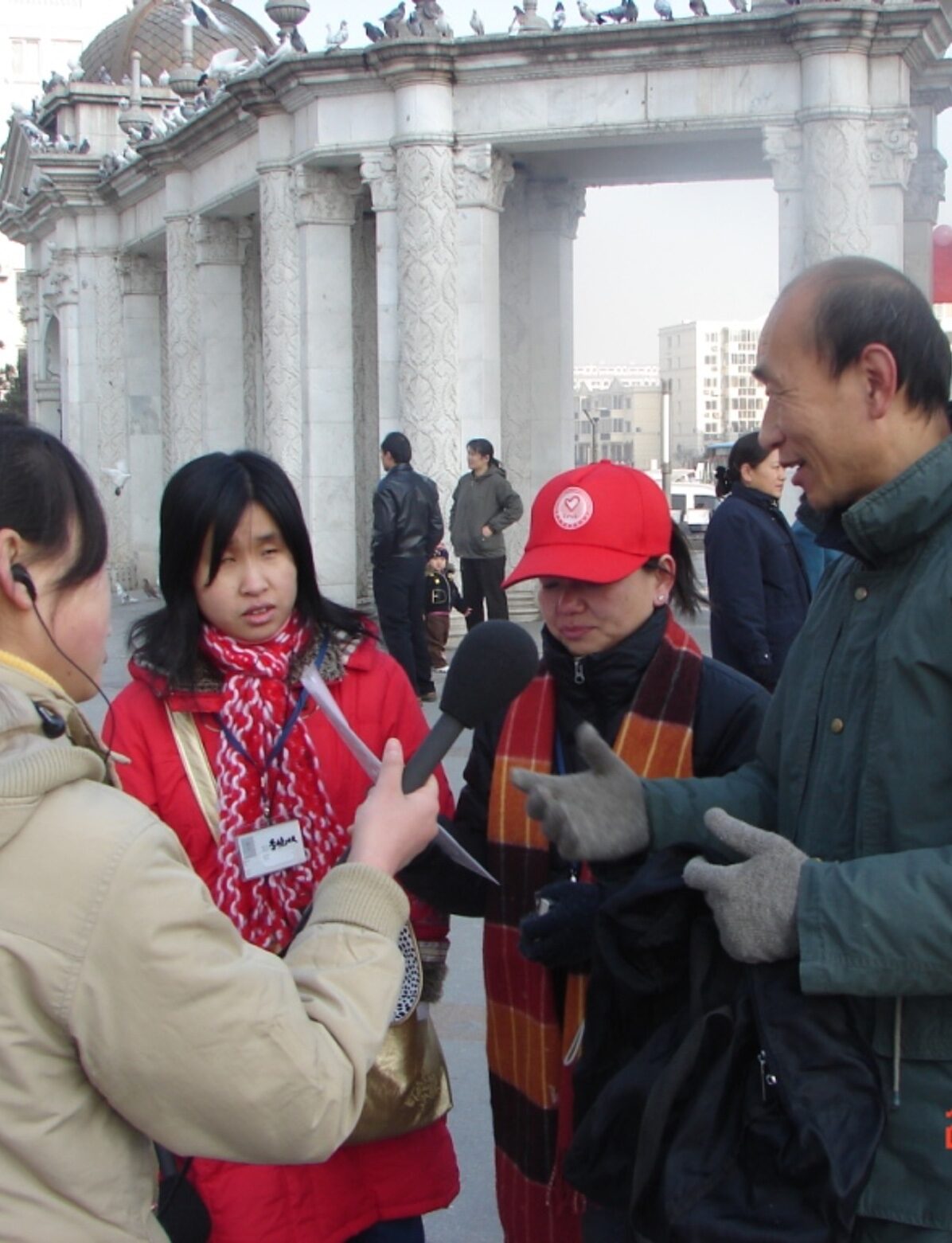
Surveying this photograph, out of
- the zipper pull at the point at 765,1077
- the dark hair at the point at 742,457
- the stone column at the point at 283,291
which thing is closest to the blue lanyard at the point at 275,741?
the zipper pull at the point at 765,1077

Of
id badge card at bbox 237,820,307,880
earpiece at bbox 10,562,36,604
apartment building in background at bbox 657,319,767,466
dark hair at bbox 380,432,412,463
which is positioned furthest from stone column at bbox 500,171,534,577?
apartment building in background at bbox 657,319,767,466

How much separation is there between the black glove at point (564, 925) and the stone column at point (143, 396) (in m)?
19.9

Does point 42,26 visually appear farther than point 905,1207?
Yes

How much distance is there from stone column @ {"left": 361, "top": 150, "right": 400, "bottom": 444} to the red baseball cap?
38.7 feet

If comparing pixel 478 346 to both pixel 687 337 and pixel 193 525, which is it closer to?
pixel 193 525

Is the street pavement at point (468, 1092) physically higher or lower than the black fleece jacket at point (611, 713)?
lower

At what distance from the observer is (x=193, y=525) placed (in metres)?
2.89

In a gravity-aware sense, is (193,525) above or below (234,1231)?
above

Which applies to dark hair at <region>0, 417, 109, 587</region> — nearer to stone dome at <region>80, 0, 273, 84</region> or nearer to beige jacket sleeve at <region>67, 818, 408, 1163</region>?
beige jacket sleeve at <region>67, 818, 408, 1163</region>

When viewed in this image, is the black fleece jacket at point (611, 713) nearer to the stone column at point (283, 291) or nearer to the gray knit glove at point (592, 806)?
the gray knit glove at point (592, 806)

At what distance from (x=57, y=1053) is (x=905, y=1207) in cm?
104

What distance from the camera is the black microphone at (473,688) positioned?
2.13 meters

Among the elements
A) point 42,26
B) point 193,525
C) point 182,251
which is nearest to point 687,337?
point 42,26

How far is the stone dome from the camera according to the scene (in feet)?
80.6
